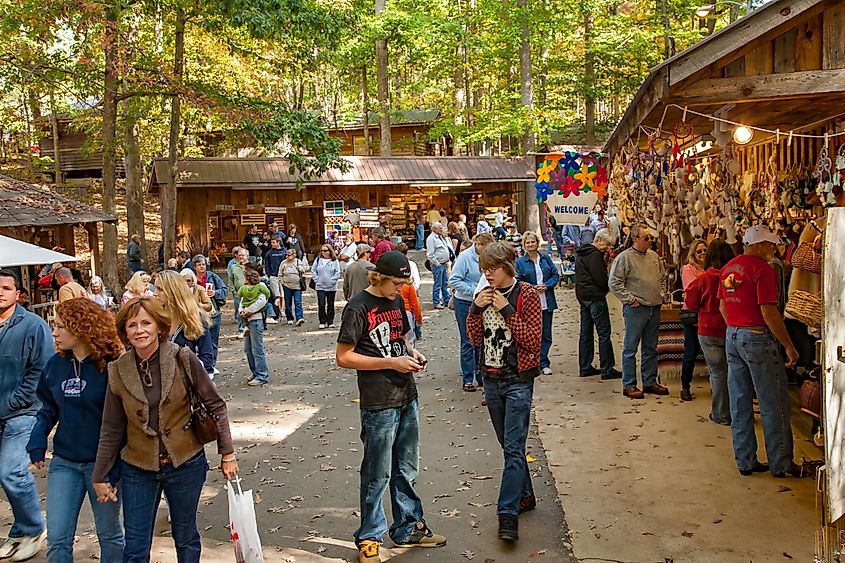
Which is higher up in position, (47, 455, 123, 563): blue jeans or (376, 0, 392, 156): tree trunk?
(376, 0, 392, 156): tree trunk

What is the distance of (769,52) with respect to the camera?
6082 millimetres

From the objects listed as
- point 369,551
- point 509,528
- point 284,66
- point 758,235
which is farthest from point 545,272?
point 284,66

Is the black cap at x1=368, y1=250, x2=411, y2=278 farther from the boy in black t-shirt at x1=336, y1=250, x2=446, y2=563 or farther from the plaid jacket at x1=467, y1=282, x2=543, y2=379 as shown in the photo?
the plaid jacket at x1=467, y1=282, x2=543, y2=379

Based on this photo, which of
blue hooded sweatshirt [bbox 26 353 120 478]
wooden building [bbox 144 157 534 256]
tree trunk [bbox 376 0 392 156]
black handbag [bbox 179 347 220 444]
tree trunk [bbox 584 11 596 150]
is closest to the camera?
black handbag [bbox 179 347 220 444]

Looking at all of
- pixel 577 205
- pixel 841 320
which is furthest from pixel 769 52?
pixel 577 205

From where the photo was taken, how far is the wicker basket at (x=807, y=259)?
22.1ft

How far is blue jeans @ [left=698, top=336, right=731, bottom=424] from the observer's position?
7.74 metres

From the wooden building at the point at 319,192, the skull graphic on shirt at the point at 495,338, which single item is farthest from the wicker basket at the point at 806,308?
the wooden building at the point at 319,192

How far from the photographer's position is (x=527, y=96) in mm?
29906

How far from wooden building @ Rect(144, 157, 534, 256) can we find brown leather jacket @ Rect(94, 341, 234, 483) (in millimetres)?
24340

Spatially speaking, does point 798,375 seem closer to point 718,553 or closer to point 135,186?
point 718,553

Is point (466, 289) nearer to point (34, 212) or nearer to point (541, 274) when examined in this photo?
point (541, 274)

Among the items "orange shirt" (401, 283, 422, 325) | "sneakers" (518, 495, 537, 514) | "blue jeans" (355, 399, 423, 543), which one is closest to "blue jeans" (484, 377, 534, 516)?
"sneakers" (518, 495, 537, 514)

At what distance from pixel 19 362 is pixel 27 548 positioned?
1.28 meters
